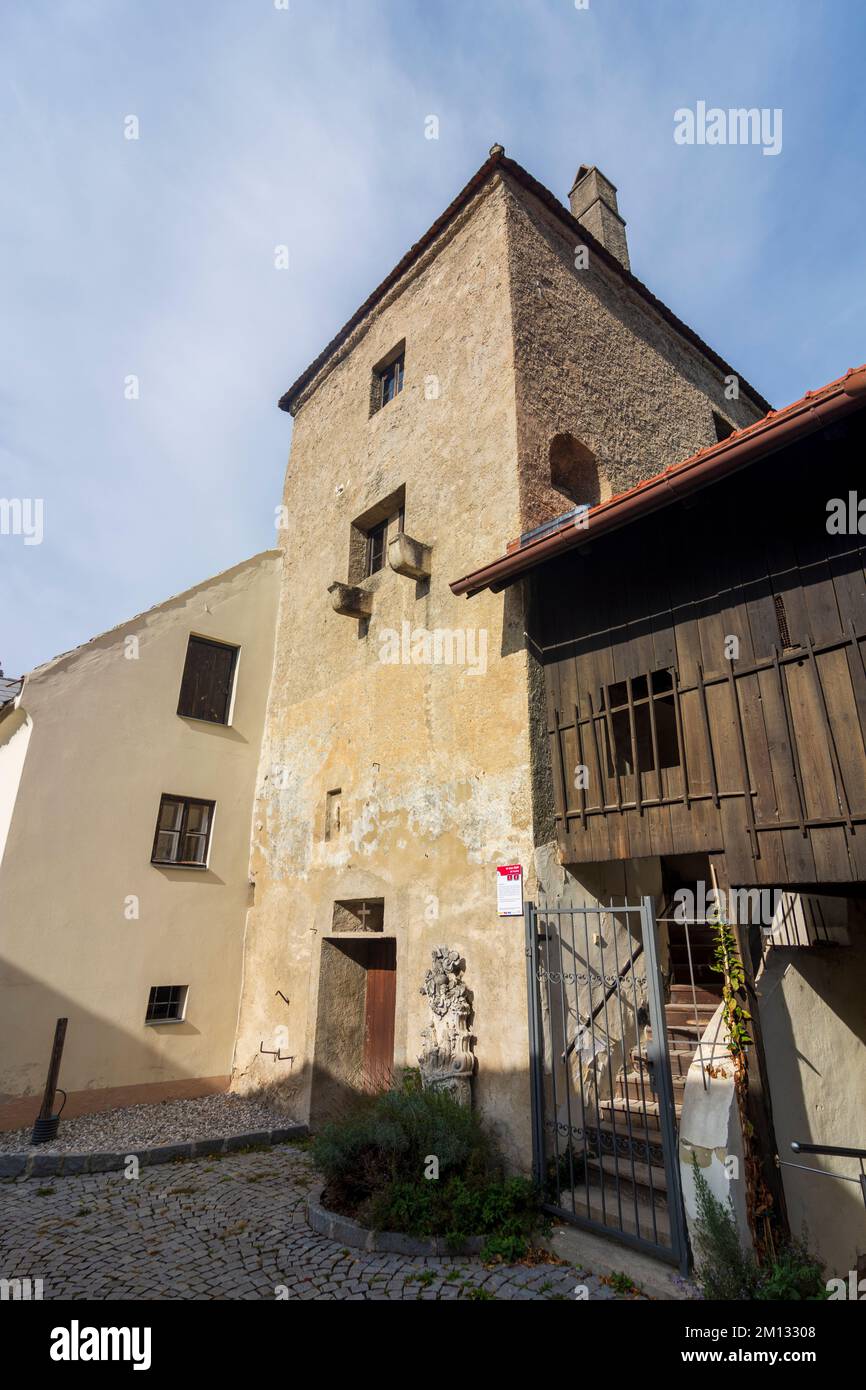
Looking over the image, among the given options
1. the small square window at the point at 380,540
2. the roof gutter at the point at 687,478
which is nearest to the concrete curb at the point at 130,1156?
the roof gutter at the point at 687,478

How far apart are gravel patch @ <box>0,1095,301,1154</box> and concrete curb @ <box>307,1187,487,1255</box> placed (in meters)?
3.23

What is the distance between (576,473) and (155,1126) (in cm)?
971

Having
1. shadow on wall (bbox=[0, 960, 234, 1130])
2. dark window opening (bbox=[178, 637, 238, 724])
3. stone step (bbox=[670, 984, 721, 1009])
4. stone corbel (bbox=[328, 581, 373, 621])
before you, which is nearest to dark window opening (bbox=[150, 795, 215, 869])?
dark window opening (bbox=[178, 637, 238, 724])

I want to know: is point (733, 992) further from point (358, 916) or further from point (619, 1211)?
point (358, 916)

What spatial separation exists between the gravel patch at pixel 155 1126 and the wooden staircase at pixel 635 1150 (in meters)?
4.44

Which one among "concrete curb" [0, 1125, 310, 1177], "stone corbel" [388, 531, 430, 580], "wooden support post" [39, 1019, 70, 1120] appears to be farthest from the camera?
"stone corbel" [388, 531, 430, 580]

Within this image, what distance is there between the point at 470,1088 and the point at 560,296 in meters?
9.68

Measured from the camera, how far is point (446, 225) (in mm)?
10023

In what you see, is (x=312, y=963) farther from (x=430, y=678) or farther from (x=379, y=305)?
(x=379, y=305)

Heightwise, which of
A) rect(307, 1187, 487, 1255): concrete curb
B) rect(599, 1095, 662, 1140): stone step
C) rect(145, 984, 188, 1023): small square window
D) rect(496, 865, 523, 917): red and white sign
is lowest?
rect(307, 1187, 487, 1255): concrete curb

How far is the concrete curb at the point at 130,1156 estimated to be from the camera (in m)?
6.96

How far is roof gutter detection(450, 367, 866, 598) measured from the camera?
4547 mm

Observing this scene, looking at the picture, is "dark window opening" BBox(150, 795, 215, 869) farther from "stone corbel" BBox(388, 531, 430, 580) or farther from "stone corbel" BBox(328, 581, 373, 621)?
"stone corbel" BBox(388, 531, 430, 580)
